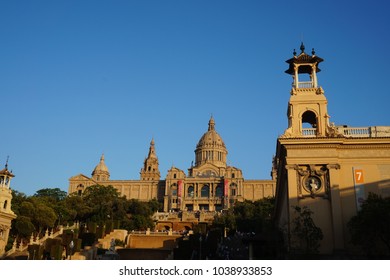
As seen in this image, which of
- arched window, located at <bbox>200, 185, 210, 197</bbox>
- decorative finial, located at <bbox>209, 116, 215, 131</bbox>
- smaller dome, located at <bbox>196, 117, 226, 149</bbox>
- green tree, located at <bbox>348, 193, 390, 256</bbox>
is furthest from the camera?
decorative finial, located at <bbox>209, 116, 215, 131</bbox>

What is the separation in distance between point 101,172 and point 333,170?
145m

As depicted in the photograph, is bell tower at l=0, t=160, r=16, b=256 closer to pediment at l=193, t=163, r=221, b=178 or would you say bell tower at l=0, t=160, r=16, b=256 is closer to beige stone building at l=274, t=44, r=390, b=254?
beige stone building at l=274, t=44, r=390, b=254

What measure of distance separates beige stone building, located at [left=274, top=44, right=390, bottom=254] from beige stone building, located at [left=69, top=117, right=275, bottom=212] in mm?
110617

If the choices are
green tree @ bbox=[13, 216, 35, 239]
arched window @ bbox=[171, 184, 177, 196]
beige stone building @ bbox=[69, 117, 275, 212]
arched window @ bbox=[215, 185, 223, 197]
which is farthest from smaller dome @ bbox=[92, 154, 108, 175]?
green tree @ bbox=[13, 216, 35, 239]

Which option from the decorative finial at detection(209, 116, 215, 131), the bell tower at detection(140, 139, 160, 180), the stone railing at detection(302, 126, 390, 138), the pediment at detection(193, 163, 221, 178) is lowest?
the stone railing at detection(302, 126, 390, 138)

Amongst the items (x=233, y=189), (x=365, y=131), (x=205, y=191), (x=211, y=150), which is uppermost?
(x=211, y=150)

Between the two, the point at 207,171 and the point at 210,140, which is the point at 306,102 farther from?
the point at 210,140

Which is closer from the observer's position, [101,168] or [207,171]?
[207,171]

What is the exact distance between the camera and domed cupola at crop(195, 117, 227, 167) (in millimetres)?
165875

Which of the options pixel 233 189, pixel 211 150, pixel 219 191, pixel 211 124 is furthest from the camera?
pixel 211 124

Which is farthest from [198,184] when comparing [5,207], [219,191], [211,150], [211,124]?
[5,207]

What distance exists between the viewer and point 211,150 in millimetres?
167250

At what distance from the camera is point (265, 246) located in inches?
1318
